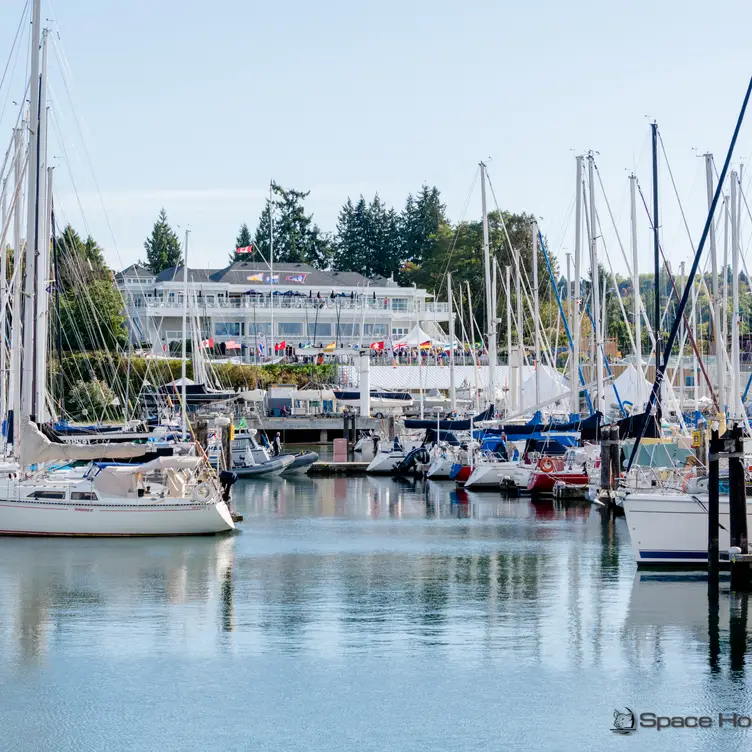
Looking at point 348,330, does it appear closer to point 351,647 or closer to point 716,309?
point 716,309

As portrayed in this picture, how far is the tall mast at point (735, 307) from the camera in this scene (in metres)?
38.8

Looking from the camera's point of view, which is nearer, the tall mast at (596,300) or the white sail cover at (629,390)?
the tall mast at (596,300)

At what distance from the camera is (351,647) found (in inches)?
923

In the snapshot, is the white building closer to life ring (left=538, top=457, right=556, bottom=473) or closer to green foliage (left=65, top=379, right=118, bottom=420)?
green foliage (left=65, top=379, right=118, bottom=420)

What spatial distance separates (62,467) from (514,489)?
18.6 m

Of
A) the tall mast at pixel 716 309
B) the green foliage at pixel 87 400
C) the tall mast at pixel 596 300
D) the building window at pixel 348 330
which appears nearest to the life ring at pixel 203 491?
the tall mast at pixel 716 309

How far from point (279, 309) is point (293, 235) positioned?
1552 inches

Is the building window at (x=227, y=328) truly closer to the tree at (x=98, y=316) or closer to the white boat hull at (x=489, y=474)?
the tree at (x=98, y=316)

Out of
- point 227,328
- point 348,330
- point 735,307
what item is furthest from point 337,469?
point 348,330

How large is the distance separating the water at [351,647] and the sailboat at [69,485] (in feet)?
2.28

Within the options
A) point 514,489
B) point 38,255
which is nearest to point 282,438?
point 514,489

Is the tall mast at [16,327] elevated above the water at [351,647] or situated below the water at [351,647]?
above

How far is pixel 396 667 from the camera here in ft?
72.5

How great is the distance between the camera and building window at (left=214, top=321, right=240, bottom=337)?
4220 inches
